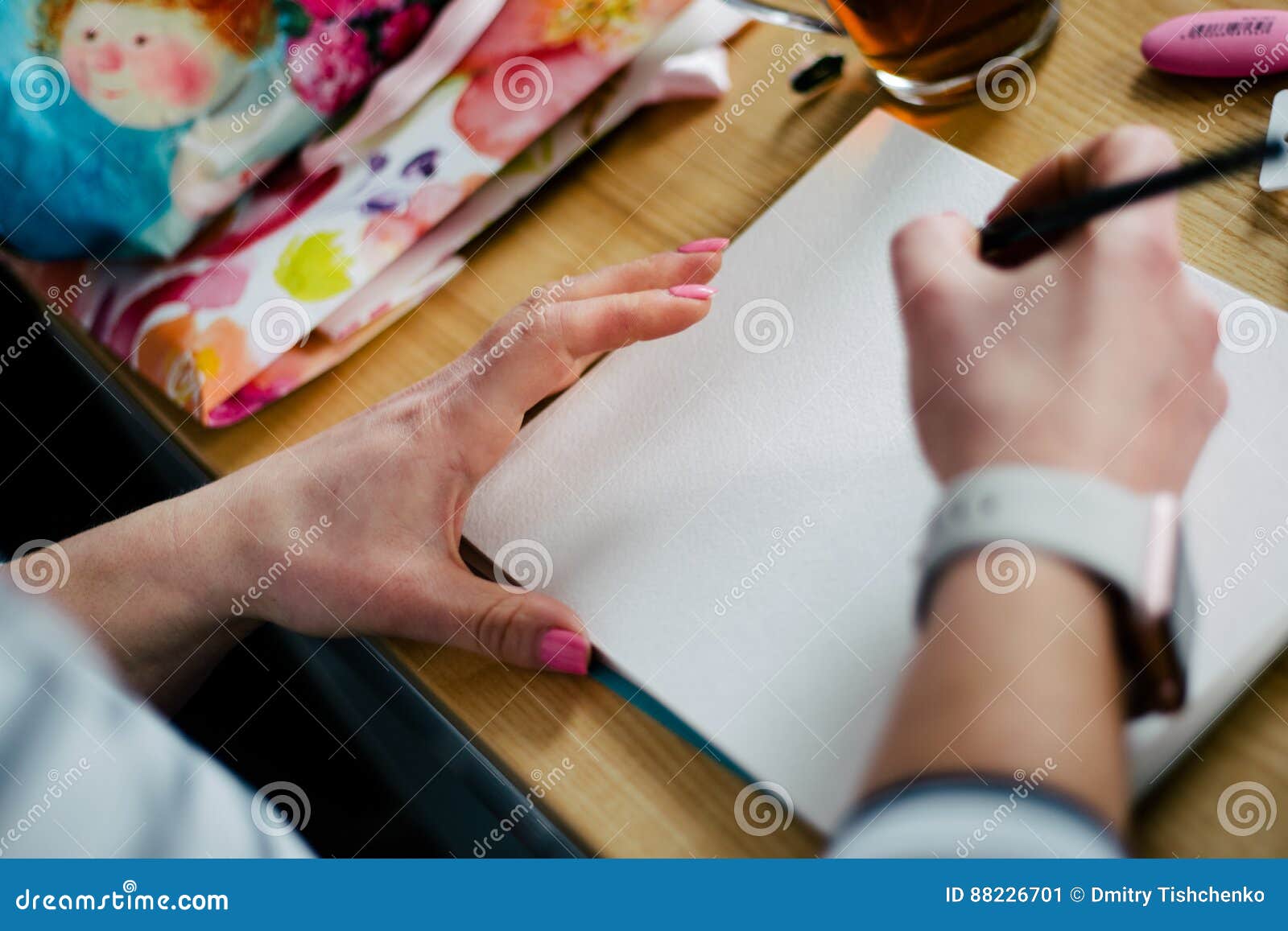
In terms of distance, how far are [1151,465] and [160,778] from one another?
1.27 ft

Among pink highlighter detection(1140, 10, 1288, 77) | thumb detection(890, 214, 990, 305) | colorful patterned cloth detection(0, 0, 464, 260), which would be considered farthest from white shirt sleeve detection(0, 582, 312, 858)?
pink highlighter detection(1140, 10, 1288, 77)

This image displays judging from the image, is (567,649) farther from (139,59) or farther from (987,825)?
(139,59)

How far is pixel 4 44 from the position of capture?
500 millimetres

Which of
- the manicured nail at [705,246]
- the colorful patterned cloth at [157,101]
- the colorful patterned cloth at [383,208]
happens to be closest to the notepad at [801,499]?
the manicured nail at [705,246]

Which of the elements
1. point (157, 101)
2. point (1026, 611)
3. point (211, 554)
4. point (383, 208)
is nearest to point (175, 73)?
point (157, 101)

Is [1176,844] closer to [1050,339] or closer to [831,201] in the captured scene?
[1050,339]

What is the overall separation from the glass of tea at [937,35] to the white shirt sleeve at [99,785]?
428 mm

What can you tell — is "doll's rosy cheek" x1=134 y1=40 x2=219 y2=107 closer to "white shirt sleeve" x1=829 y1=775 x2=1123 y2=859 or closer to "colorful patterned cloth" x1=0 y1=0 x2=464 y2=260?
"colorful patterned cloth" x1=0 y1=0 x2=464 y2=260

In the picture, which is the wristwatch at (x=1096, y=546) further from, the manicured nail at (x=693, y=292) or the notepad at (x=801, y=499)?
the manicured nail at (x=693, y=292)

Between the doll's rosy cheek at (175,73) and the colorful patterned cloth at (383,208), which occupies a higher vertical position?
the doll's rosy cheek at (175,73)

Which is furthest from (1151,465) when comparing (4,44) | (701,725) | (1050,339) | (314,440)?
(4,44)

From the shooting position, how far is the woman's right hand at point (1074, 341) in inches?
15.0

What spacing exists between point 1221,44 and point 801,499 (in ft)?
0.92

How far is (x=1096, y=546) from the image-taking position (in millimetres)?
355
